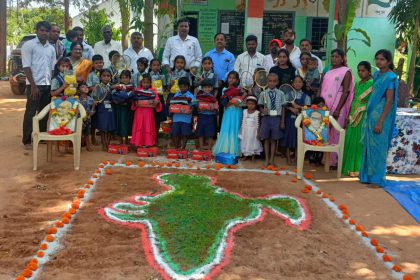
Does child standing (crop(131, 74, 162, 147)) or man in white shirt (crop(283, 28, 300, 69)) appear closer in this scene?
child standing (crop(131, 74, 162, 147))

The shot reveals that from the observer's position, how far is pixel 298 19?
14.6 m

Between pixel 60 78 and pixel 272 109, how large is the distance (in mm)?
3497

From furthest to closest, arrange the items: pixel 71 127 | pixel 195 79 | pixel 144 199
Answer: pixel 195 79 < pixel 71 127 < pixel 144 199

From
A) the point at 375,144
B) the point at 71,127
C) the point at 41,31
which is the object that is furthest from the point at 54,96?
the point at 375,144

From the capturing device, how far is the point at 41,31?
733cm

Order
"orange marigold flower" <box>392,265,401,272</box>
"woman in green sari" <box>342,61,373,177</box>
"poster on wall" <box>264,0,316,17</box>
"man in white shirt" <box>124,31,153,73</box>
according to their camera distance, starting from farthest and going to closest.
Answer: "poster on wall" <box>264,0,316,17</box> → "man in white shirt" <box>124,31,153,73</box> → "woman in green sari" <box>342,61,373,177</box> → "orange marigold flower" <box>392,265,401,272</box>

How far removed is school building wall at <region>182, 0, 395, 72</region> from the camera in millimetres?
14219

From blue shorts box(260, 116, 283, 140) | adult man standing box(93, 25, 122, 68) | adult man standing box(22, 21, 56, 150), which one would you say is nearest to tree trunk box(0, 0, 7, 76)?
adult man standing box(93, 25, 122, 68)

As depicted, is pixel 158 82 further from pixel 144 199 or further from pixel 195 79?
pixel 144 199

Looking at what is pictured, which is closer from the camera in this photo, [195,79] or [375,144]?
[375,144]

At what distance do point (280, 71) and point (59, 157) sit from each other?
12.8 ft

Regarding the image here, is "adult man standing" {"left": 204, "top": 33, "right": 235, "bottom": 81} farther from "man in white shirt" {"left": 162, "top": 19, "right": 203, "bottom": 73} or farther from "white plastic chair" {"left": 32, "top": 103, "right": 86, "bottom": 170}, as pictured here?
"white plastic chair" {"left": 32, "top": 103, "right": 86, "bottom": 170}

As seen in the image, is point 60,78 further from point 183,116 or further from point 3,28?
point 3,28

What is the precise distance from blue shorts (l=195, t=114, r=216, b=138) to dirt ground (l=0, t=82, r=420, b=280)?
1.32 metres
